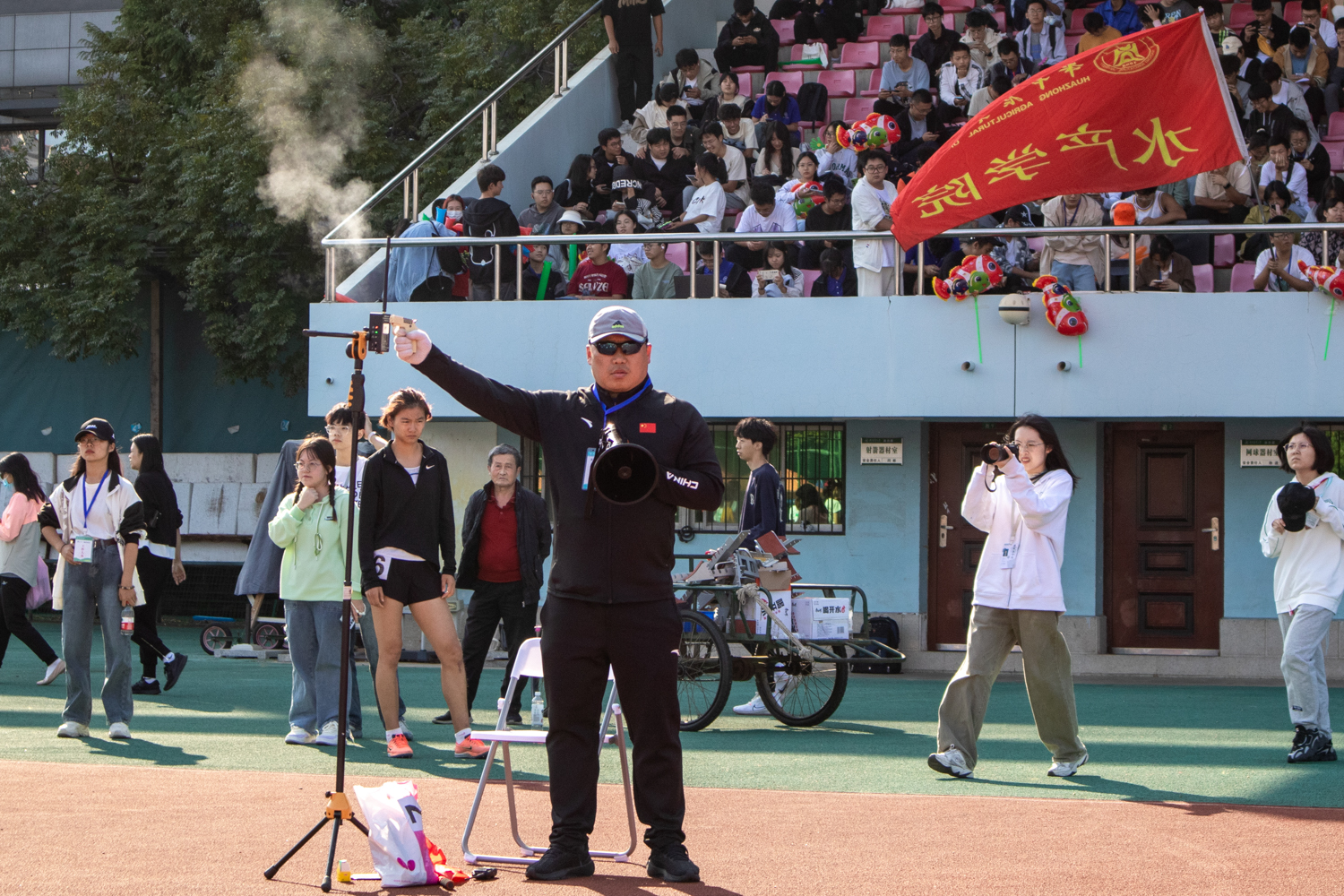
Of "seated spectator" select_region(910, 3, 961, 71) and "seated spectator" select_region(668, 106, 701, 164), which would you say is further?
"seated spectator" select_region(910, 3, 961, 71)

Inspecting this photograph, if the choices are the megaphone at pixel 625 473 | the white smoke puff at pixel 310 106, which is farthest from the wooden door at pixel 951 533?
the megaphone at pixel 625 473

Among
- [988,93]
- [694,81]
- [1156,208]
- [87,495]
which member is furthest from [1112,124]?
[694,81]

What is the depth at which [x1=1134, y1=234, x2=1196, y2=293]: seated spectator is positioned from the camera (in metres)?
14.6

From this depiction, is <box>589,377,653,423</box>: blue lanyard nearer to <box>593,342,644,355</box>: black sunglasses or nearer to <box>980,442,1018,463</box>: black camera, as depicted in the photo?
<box>593,342,644,355</box>: black sunglasses

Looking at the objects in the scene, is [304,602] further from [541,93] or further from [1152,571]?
[541,93]

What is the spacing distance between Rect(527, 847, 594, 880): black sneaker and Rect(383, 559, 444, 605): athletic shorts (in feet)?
10.1

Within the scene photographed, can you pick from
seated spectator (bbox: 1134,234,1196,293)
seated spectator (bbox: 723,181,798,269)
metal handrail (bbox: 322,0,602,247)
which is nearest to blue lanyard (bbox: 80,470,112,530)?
metal handrail (bbox: 322,0,602,247)

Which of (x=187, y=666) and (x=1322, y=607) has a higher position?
(x=1322, y=607)

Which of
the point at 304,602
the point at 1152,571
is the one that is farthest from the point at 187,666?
the point at 1152,571

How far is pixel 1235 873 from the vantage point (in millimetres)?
5484

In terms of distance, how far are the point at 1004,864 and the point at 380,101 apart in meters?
18.6

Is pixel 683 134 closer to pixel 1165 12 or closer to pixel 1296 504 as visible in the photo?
pixel 1165 12

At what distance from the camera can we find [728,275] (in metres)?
15.4

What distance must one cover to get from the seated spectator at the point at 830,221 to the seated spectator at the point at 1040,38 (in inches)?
166
